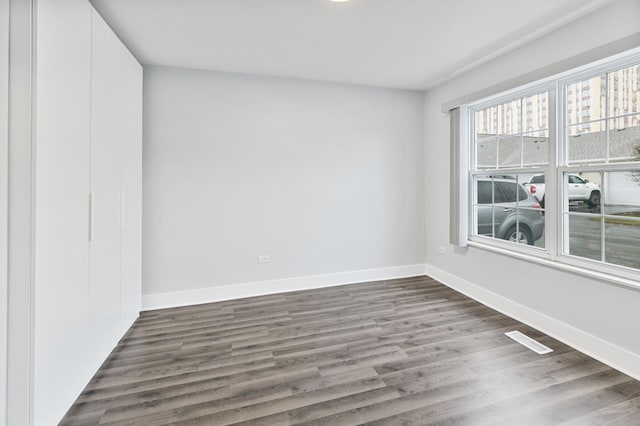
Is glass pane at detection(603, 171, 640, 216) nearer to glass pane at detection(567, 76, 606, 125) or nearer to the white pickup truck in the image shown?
the white pickup truck

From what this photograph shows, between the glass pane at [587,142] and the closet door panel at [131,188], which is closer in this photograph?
the glass pane at [587,142]

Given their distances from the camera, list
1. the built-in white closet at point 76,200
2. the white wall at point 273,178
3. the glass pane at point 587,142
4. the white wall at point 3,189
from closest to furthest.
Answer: the white wall at point 3,189, the built-in white closet at point 76,200, the glass pane at point 587,142, the white wall at point 273,178

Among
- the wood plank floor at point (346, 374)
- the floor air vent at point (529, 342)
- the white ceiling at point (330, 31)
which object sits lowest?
the wood plank floor at point (346, 374)

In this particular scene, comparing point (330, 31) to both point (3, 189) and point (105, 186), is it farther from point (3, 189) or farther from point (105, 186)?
point (3, 189)

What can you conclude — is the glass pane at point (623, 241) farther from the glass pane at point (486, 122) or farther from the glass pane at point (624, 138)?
the glass pane at point (486, 122)

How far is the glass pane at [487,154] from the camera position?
320 centimetres

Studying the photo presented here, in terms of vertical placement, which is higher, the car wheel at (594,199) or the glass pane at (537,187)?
the glass pane at (537,187)

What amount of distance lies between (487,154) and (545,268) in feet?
4.54

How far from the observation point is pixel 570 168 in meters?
2.38

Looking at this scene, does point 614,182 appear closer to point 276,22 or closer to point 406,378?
point 406,378

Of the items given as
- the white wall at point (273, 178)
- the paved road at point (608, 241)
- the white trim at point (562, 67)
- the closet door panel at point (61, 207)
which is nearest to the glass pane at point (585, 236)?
the paved road at point (608, 241)

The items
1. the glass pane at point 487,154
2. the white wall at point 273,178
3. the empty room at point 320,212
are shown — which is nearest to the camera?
the empty room at point 320,212

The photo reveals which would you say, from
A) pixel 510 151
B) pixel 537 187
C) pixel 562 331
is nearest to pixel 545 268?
pixel 562 331

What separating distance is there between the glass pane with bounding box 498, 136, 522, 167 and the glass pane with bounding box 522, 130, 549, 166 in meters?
0.06
